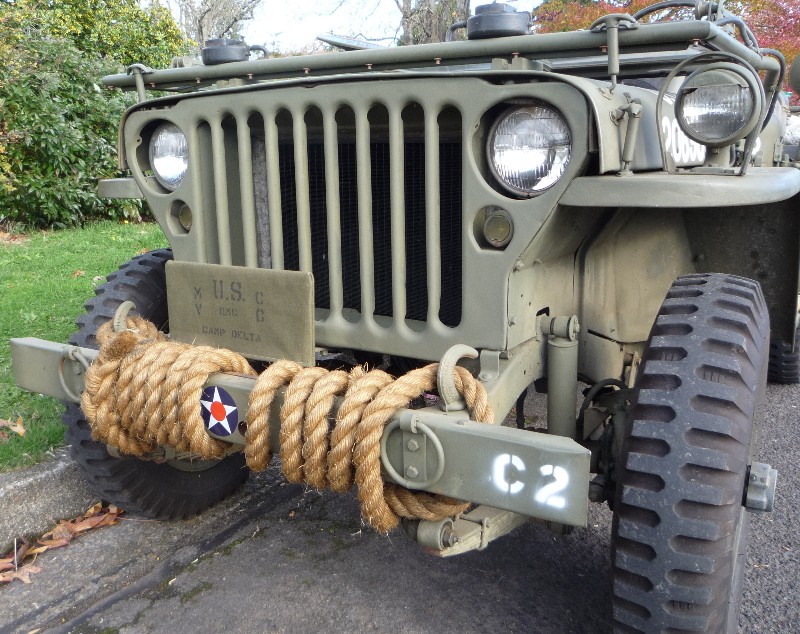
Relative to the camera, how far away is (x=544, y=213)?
2.08m

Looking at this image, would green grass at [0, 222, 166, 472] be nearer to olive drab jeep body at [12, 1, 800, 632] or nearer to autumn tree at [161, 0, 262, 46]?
olive drab jeep body at [12, 1, 800, 632]

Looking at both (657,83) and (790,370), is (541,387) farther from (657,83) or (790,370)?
(790,370)

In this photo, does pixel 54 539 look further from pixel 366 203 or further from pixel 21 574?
pixel 366 203

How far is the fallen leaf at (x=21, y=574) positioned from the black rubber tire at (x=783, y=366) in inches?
170

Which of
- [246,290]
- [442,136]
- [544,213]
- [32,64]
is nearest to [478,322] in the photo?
[544,213]

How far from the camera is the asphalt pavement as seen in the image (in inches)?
104

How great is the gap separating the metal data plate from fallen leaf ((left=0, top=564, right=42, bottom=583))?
1.15 meters

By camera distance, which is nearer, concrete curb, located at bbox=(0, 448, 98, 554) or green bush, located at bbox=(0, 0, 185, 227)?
concrete curb, located at bbox=(0, 448, 98, 554)

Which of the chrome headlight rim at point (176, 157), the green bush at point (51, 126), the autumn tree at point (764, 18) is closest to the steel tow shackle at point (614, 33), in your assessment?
the chrome headlight rim at point (176, 157)

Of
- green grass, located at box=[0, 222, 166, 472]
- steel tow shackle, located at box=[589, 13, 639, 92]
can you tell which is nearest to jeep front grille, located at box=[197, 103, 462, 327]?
steel tow shackle, located at box=[589, 13, 639, 92]

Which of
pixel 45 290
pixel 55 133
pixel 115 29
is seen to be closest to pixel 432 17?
pixel 115 29

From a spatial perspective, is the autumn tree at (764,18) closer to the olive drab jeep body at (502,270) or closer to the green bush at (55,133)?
the green bush at (55,133)

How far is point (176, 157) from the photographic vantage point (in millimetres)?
2746

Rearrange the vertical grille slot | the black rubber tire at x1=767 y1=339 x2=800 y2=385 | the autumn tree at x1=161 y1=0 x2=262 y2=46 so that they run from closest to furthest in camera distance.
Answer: the vertical grille slot
the black rubber tire at x1=767 y1=339 x2=800 y2=385
the autumn tree at x1=161 y1=0 x2=262 y2=46
